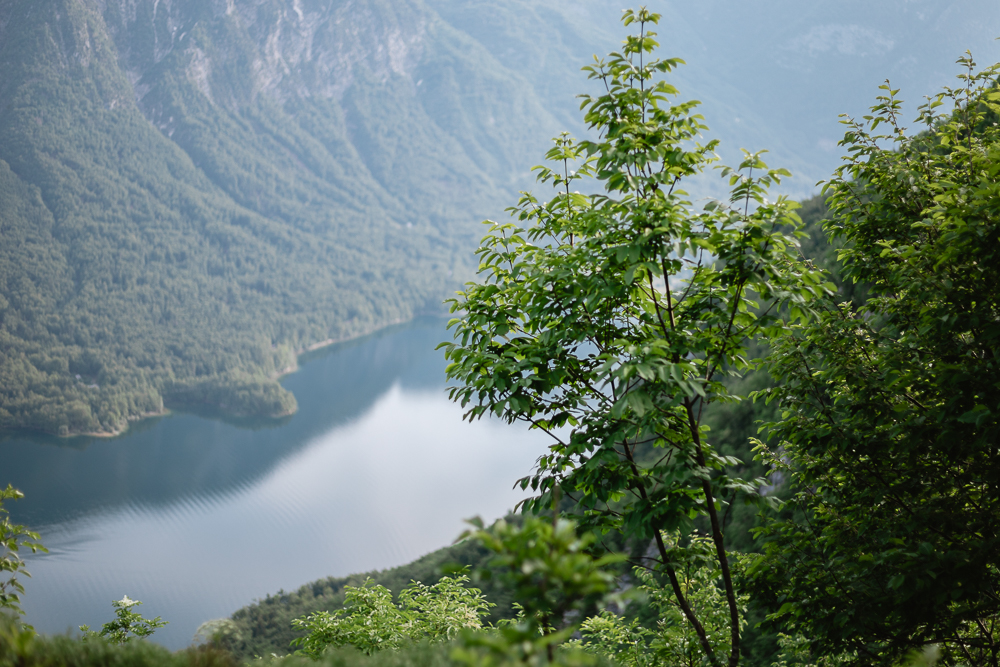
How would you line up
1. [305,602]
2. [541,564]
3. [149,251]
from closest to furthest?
[541,564] → [305,602] → [149,251]

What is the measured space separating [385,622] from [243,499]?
167 ft

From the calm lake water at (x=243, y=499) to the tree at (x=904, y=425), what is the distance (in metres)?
31.9

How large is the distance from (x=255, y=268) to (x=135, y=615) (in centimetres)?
15795

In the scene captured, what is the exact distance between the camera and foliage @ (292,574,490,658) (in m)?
5.14

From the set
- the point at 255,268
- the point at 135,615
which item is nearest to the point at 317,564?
the point at 135,615

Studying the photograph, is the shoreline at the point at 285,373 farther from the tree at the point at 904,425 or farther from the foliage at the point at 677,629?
the tree at the point at 904,425

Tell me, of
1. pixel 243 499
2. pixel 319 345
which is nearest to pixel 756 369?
pixel 243 499

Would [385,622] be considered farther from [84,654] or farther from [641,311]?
[641,311]

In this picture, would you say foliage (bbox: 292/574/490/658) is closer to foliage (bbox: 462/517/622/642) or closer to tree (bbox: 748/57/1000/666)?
tree (bbox: 748/57/1000/666)

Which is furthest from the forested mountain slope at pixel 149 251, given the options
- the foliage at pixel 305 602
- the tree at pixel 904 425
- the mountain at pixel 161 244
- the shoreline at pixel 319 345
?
the tree at pixel 904 425

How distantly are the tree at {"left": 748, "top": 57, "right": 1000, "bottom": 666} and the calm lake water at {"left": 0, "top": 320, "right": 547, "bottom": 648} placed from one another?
31.9 meters

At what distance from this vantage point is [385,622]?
18.5ft

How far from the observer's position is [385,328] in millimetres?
117812

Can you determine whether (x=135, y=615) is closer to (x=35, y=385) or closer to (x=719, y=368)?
(x=719, y=368)
